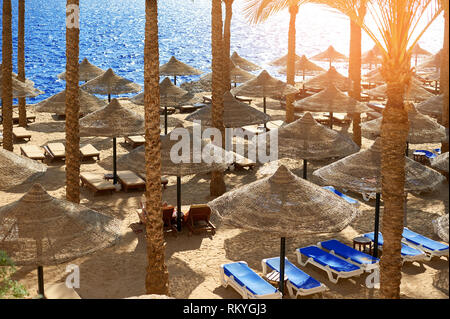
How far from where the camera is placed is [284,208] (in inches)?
487

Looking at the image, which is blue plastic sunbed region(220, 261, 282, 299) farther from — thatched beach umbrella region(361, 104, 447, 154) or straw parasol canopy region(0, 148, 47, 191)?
thatched beach umbrella region(361, 104, 447, 154)

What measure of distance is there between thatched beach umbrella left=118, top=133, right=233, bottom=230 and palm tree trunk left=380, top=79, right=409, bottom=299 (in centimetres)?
713

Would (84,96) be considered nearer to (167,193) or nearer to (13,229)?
(167,193)

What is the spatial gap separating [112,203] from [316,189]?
8.55m

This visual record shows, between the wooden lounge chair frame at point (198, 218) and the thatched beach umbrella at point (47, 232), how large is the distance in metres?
4.71

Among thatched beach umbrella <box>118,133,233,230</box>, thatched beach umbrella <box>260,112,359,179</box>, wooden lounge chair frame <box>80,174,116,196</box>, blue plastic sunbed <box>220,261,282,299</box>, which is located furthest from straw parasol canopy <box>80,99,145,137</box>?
blue plastic sunbed <box>220,261,282,299</box>

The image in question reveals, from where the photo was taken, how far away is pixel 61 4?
171 m

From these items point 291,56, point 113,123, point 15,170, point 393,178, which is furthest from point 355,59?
point 393,178

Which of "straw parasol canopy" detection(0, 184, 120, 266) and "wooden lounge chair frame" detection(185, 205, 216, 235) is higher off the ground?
"straw parasol canopy" detection(0, 184, 120, 266)

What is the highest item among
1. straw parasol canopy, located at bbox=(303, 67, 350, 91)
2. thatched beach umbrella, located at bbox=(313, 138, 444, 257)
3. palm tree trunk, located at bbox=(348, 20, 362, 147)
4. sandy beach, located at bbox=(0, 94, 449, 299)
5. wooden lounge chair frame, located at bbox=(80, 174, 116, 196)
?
palm tree trunk, located at bbox=(348, 20, 362, 147)

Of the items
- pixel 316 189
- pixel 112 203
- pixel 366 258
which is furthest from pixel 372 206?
pixel 112 203

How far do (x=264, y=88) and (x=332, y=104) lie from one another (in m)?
4.75

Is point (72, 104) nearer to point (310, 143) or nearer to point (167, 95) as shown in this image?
point (310, 143)

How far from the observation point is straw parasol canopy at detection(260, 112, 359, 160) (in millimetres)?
18906
